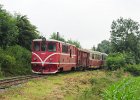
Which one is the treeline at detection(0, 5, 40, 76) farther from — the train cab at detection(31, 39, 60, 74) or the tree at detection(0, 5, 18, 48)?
the train cab at detection(31, 39, 60, 74)

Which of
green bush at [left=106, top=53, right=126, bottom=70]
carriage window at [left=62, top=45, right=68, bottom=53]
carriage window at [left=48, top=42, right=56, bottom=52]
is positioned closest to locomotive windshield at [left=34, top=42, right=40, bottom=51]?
carriage window at [left=48, top=42, right=56, bottom=52]

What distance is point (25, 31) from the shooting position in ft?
131

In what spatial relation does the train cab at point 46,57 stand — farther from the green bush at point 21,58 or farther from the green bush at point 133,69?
the green bush at point 133,69

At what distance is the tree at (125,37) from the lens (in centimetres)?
6775

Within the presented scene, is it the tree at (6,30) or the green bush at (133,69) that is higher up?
the tree at (6,30)

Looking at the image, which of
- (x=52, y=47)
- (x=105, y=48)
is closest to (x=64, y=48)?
(x=52, y=47)

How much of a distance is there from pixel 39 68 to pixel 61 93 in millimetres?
11061

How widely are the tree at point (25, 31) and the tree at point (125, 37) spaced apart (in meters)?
29.1

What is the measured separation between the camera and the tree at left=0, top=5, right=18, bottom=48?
3403 cm

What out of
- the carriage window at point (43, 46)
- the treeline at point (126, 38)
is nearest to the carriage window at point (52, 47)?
the carriage window at point (43, 46)

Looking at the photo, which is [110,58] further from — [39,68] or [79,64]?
[39,68]

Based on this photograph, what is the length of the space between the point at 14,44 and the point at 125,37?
33.6 metres

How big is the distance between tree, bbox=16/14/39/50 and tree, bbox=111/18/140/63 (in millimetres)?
29113

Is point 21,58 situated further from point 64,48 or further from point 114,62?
point 114,62
